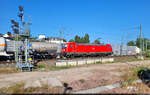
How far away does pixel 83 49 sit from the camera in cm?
2675

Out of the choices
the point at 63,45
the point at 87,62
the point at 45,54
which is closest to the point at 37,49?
the point at 45,54

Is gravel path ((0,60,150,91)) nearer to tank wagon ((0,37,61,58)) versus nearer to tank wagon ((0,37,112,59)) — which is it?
tank wagon ((0,37,112,59))

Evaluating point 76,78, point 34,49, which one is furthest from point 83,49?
point 76,78

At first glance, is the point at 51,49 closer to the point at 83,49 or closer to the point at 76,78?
the point at 83,49

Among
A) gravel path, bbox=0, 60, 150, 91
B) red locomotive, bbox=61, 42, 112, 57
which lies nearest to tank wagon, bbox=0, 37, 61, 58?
red locomotive, bbox=61, 42, 112, 57

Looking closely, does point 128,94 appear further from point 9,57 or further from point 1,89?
point 9,57

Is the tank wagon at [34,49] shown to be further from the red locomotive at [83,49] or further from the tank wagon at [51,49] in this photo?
the red locomotive at [83,49]

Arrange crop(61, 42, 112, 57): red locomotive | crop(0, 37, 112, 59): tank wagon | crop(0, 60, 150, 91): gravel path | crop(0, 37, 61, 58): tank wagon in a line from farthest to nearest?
crop(61, 42, 112, 57): red locomotive < crop(0, 37, 112, 59): tank wagon < crop(0, 37, 61, 58): tank wagon < crop(0, 60, 150, 91): gravel path

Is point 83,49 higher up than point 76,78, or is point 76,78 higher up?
point 83,49

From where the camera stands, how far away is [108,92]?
5.89 meters

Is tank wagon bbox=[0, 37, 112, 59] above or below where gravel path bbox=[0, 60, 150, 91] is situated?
above

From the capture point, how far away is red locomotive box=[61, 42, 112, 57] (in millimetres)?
23875

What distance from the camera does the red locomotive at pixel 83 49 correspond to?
78.3ft

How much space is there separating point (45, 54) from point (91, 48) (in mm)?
11564
